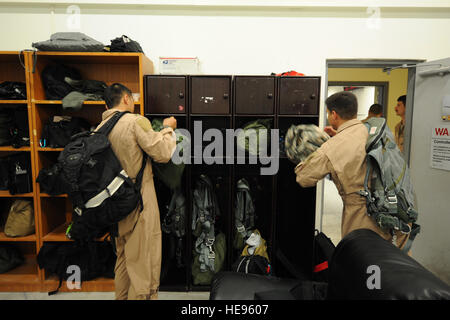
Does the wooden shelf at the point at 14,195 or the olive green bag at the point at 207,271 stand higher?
the wooden shelf at the point at 14,195

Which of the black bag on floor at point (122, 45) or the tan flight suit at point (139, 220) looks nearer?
the tan flight suit at point (139, 220)

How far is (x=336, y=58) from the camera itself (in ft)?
9.22

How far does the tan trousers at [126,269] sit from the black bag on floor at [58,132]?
3.60 feet

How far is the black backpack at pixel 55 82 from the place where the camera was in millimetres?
2400

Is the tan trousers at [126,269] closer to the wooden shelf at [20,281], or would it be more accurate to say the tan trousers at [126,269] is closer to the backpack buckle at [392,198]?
the wooden shelf at [20,281]

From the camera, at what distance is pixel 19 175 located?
2367mm

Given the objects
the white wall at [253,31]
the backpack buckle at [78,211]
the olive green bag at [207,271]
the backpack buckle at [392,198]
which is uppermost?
the white wall at [253,31]

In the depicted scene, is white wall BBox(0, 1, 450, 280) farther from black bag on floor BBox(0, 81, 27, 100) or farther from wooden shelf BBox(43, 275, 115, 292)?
wooden shelf BBox(43, 275, 115, 292)

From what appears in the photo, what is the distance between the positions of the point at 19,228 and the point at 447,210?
12.8 ft

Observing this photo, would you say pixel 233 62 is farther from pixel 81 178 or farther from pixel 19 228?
pixel 19 228
